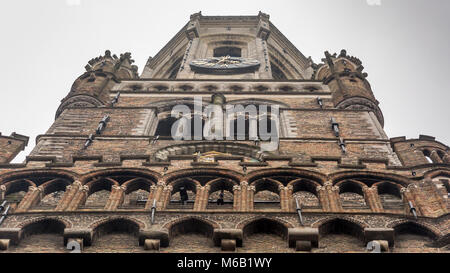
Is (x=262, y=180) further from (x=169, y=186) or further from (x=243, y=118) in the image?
(x=243, y=118)

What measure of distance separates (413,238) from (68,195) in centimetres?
662

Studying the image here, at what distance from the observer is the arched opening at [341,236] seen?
10.1 meters

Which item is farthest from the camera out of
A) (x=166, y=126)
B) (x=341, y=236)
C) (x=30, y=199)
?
(x=166, y=126)

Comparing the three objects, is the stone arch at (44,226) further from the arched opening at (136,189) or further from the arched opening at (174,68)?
the arched opening at (174,68)

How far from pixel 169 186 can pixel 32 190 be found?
2.78 meters

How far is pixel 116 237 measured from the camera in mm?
10656

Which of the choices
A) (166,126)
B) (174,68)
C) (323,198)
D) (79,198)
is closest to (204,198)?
(323,198)

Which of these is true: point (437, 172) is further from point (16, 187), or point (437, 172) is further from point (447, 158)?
point (16, 187)

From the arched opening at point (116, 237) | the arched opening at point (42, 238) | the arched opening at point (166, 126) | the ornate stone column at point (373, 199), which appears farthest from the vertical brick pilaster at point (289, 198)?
the arched opening at point (166, 126)

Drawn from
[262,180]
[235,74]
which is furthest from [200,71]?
[262,180]

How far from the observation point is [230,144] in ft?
63.3

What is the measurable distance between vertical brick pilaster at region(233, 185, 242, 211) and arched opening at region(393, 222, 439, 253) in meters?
2.92

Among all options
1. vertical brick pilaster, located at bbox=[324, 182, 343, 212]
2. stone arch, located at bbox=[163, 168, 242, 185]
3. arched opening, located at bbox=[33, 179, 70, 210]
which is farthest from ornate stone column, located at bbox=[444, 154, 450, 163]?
arched opening, located at bbox=[33, 179, 70, 210]

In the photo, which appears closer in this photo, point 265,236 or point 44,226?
point 265,236
